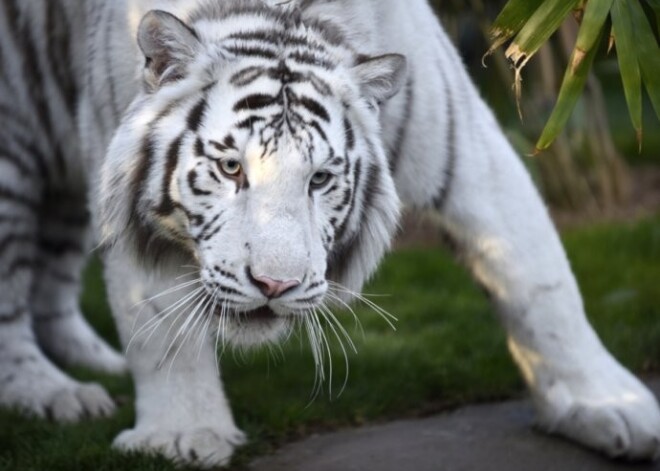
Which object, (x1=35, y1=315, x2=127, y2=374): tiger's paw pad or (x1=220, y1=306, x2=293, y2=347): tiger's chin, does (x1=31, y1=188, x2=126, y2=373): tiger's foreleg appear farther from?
(x1=220, y1=306, x2=293, y2=347): tiger's chin

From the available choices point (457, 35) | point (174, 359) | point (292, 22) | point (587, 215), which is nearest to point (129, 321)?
point (174, 359)

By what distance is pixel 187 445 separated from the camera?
3254 millimetres

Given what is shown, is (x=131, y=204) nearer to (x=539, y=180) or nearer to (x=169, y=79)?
(x=169, y=79)

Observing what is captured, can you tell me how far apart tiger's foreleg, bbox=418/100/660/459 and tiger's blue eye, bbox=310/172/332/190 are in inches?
22.3

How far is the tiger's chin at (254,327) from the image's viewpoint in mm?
2953

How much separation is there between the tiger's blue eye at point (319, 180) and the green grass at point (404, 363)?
2.83ft

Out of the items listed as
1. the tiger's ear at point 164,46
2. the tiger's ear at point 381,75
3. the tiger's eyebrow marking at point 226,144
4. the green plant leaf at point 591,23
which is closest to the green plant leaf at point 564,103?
the green plant leaf at point 591,23

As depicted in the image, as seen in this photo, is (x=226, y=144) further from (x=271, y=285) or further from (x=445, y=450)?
(x=445, y=450)

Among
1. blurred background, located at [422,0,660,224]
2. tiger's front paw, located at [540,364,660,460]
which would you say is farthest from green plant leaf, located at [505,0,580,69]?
blurred background, located at [422,0,660,224]

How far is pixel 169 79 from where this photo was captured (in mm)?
2959

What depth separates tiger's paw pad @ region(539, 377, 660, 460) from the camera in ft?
10.6

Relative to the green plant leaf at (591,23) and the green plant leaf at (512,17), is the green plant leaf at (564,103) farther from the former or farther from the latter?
the green plant leaf at (512,17)

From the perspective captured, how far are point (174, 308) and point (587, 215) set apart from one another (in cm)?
357

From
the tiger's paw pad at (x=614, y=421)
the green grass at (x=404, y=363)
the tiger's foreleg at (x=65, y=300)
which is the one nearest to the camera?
the tiger's paw pad at (x=614, y=421)
